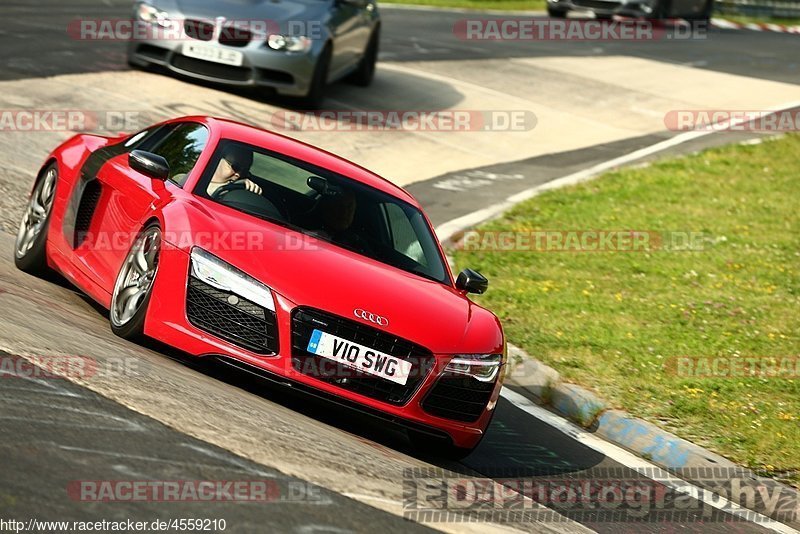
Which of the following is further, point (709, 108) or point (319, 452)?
point (709, 108)

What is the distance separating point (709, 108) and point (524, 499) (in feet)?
56.4

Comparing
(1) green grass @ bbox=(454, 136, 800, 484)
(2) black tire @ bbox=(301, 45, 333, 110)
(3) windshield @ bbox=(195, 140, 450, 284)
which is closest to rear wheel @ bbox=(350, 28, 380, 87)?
(2) black tire @ bbox=(301, 45, 333, 110)

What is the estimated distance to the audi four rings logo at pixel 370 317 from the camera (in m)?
6.72

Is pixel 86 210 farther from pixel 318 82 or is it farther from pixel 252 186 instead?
pixel 318 82

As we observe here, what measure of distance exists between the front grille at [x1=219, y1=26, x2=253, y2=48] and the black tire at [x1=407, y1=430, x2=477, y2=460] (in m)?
9.77

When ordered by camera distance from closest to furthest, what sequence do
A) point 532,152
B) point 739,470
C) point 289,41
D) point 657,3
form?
1. point 739,470
2. point 289,41
3. point 532,152
4. point 657,3

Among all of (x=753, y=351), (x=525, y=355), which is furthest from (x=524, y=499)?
(x=753, y=351)

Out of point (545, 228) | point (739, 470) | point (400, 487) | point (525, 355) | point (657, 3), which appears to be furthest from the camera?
point (657, 3)

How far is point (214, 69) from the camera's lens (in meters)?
16.5

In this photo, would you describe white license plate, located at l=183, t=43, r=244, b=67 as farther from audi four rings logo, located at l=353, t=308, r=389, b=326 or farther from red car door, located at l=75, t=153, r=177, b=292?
audi four rings logo, located at l=353, t=308, r=389, b=326

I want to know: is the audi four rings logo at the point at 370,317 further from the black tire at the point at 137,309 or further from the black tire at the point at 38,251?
the black tire at the point at 38,251

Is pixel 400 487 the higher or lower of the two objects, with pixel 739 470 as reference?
higher

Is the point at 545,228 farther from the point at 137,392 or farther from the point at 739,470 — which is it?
the point at 137,392

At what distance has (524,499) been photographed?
6648 millimetres
